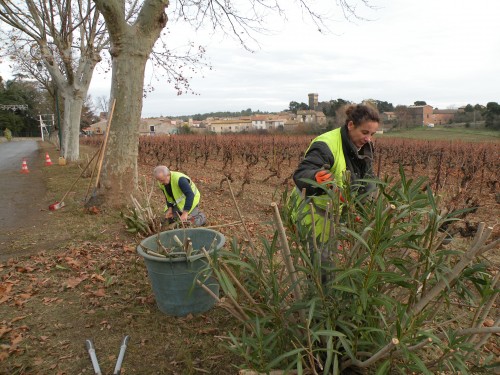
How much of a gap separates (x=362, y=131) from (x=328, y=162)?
33 centimetres

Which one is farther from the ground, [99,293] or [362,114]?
[362,114]

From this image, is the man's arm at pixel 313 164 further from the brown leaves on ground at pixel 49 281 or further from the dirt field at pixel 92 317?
the brown leaves on ground at pixel 49 281

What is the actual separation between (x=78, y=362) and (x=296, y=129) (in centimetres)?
3148

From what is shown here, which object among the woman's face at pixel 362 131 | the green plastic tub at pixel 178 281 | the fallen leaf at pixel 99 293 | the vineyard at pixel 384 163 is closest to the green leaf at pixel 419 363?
the woman's face at pixel 362 131

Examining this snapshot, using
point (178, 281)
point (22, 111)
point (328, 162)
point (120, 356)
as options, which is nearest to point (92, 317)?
point (120, 356)

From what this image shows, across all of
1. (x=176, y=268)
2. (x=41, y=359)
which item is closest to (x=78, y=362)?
→ (x=41, y=359)

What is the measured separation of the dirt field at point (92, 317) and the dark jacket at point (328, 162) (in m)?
0.27

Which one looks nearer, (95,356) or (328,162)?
(328,162)

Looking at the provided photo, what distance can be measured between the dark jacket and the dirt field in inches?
10.6

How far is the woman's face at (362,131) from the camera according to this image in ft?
7.66

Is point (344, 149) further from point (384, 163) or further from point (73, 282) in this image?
point (384, 163)

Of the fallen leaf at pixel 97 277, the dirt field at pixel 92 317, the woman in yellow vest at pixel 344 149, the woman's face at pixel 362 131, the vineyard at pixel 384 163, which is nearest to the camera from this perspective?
the woman in yellow vest at pixel 344 149

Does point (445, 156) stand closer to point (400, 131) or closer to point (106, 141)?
point (106, 141)

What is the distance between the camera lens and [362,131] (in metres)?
2.36
